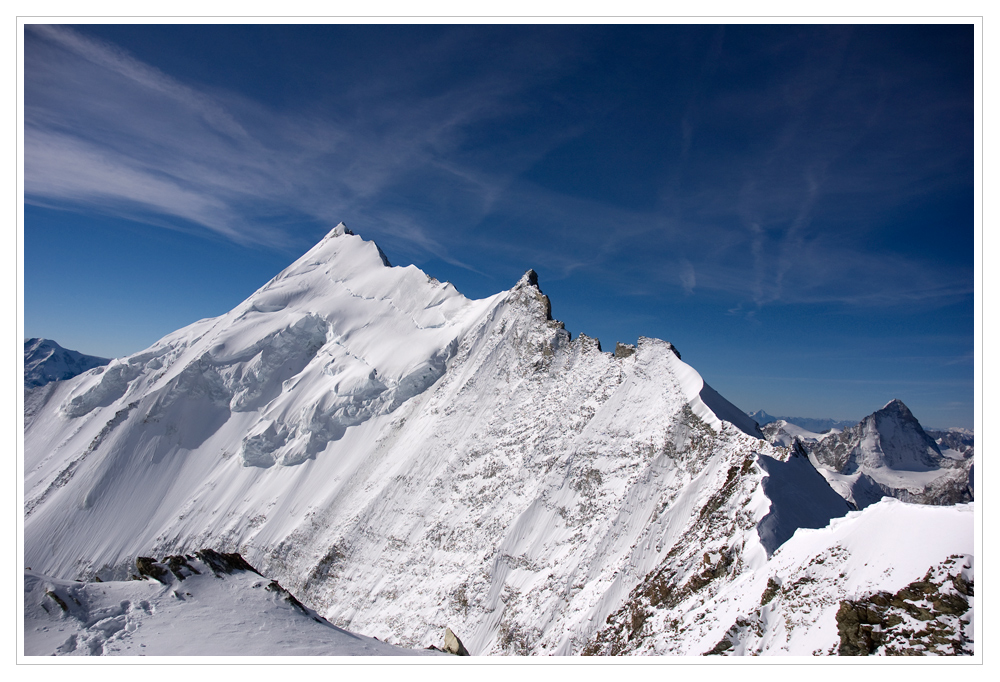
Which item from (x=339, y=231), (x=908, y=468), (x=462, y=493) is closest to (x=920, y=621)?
(x=462, y=493)

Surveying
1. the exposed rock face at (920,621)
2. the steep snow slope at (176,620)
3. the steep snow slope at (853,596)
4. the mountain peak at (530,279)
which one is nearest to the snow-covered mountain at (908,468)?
the mountain peak at (530,279)

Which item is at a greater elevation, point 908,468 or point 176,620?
point 908,468

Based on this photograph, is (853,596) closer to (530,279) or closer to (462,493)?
(462,493)

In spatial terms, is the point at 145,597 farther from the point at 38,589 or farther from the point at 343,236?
the point at 343,236

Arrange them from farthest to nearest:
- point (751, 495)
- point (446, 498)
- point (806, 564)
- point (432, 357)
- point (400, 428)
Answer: point (432, 357)
point (400, 428)
point (446, 498)
point (751, 495)
point (806, 564)

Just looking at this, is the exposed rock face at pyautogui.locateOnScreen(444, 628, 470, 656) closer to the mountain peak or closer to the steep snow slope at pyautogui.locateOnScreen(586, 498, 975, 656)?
the steep snow slope at pyautogui.locateOnScreen(586, 498, 975, 656)

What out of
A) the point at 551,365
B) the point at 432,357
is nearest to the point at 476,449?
the point at 551,365
